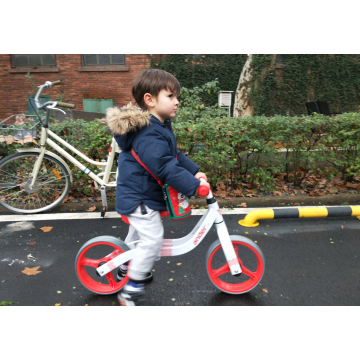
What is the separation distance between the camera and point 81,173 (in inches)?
173

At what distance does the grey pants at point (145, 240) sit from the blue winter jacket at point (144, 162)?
0.07 m

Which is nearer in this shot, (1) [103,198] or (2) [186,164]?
(2) [186,164]

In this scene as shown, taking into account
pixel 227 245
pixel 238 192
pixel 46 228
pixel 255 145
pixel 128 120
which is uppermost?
pixel 128 120

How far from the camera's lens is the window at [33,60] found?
1211cm

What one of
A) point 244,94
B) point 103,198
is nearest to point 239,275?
point 103,198

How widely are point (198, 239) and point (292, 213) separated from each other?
1.96 m

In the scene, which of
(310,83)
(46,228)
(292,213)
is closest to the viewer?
(46,228)

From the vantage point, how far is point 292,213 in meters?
3.82

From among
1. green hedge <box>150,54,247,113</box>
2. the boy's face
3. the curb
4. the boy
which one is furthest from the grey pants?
green hedge <box>150,54,247,113</box>

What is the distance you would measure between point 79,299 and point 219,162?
9.23ft

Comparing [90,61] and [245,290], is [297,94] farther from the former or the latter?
[245,290]

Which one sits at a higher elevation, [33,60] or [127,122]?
[33,60]

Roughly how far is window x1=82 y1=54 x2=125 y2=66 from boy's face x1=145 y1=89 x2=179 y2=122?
11127 mm

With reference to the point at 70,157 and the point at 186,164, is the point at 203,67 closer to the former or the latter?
the point at 70,157
